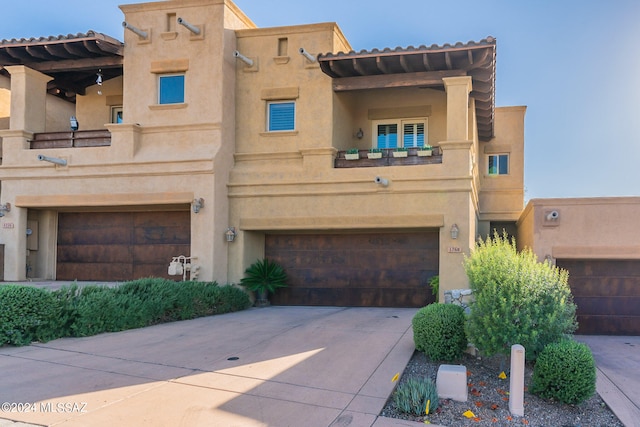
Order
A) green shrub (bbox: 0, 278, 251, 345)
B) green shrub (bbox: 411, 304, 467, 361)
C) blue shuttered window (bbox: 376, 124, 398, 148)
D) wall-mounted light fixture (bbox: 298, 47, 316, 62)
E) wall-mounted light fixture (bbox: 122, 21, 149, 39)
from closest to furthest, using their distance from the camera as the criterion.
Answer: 1. green shrub (bbox: 411, 304, 467, 361)
2. green shrub (bbox: 0, 278, 251, 345)
3. wall-mounted light fixture (bbox: 298, 47, 316, 62)
4. wall-mounted light fixture (bbox: 122, 21, 149, 39)
5. blue shuttered window (bbox: 376, 124, 398, 148)

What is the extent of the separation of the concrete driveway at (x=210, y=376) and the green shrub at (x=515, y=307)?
4.55 ft

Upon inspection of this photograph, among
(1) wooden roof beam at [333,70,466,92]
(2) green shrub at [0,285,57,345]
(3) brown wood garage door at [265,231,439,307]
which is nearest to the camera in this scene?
(2) green shrub at [0,285,57,345]

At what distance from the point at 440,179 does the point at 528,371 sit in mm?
7249

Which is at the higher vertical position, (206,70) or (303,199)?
(206,70)

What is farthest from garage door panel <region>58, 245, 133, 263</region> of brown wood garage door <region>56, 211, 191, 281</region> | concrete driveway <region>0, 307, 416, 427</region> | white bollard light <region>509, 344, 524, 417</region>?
white bollard light <region>509, 344, 524, 417</region>

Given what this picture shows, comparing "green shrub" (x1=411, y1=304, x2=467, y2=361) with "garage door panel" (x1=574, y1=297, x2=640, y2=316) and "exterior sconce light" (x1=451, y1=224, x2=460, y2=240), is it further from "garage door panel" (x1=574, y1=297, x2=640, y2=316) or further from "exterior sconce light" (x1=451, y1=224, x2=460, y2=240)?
"garage door panel" (x1=574, y1=297, x2=640, y2=316)

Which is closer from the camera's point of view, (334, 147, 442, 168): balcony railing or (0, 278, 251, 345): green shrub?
(0, 278, 251, 345): green shrub

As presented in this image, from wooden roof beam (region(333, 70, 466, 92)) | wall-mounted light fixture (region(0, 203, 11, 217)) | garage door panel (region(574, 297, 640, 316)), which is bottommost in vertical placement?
garage door panel (region(574, 297, 640, 316))

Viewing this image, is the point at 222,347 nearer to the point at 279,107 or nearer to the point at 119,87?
the point at 279,107

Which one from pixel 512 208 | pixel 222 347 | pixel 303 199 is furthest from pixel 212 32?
pixel 512 208

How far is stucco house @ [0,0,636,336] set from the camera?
15242 millimetres

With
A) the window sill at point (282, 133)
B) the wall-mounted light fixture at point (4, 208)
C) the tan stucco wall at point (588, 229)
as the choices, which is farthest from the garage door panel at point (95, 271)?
the tan stucco wall at point (588, 229)

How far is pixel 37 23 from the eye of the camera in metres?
19.7

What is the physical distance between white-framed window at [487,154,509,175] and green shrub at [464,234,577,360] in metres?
13.5
